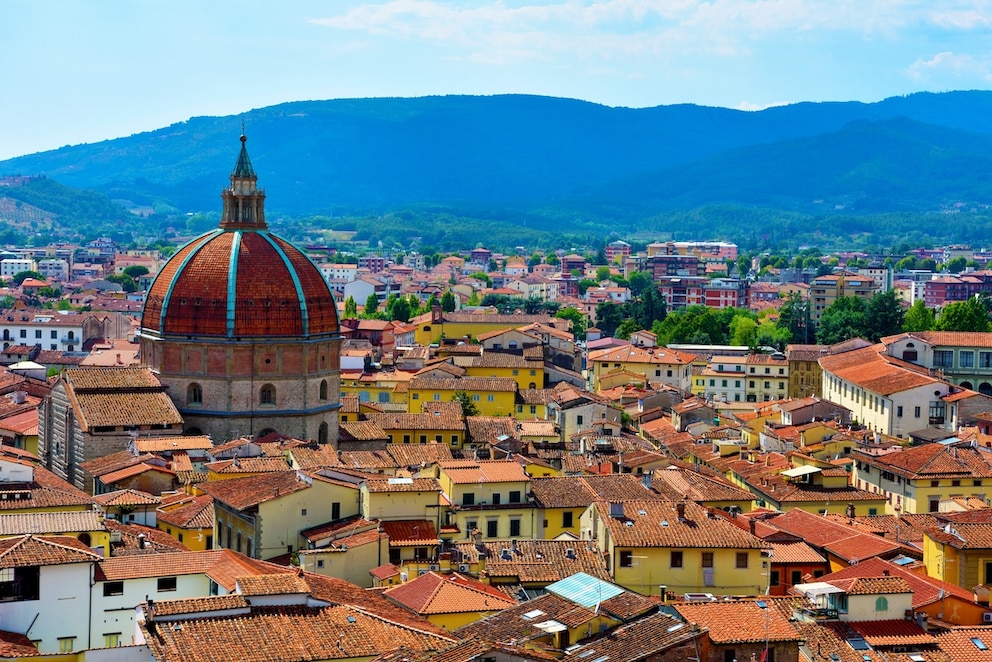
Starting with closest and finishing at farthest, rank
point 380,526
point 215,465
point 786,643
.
A: point 786,643 → point 380,526 → point 215,465

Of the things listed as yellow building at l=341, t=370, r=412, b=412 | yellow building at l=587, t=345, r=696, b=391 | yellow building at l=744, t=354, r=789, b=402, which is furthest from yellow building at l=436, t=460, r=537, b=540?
yellow building at l=744, t=354, r=789, b=402

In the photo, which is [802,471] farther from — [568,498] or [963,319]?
[963,319]

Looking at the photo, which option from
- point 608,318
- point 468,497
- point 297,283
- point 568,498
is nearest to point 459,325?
point 608,318

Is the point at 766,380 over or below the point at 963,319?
below

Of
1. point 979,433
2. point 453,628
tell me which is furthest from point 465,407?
point 453,628

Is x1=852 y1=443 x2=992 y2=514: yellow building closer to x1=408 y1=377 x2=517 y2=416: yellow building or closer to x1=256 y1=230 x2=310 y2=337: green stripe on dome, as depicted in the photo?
x1=256 y1=230 x2=310 y2=337: green stripe on dome

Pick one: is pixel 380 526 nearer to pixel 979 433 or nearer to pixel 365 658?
pixel 365 658
